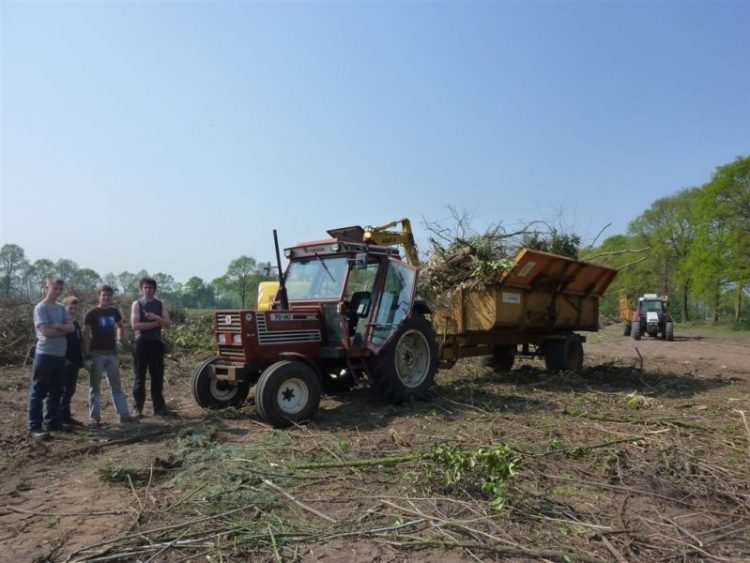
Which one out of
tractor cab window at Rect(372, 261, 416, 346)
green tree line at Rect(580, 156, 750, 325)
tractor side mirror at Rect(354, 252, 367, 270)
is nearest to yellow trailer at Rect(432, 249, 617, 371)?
tractor cab window at Rect(372, 261, 416, 346)

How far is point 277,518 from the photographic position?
3785 mm

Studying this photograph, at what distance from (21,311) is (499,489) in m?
13.3

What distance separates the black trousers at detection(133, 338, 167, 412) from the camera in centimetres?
723

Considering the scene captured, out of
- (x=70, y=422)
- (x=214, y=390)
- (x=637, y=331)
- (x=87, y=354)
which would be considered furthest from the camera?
(x=637, y=331)

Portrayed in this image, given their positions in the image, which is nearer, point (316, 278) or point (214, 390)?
point (214, 390)

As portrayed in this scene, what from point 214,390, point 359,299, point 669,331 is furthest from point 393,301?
point 669,331

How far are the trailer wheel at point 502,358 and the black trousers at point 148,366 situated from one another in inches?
233

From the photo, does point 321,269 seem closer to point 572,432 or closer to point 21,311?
point 572,432

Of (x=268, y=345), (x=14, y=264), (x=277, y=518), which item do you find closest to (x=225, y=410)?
(x=268, y=345)

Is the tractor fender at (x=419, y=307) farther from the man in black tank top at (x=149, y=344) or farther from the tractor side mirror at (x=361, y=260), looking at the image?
the man in black tank top at (x=149, y=344)

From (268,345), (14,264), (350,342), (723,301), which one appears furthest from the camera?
(723,301)

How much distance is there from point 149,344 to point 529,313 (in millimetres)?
5880

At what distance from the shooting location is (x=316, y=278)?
779 cm

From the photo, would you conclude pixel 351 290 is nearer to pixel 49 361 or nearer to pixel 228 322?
pixel 228 322
